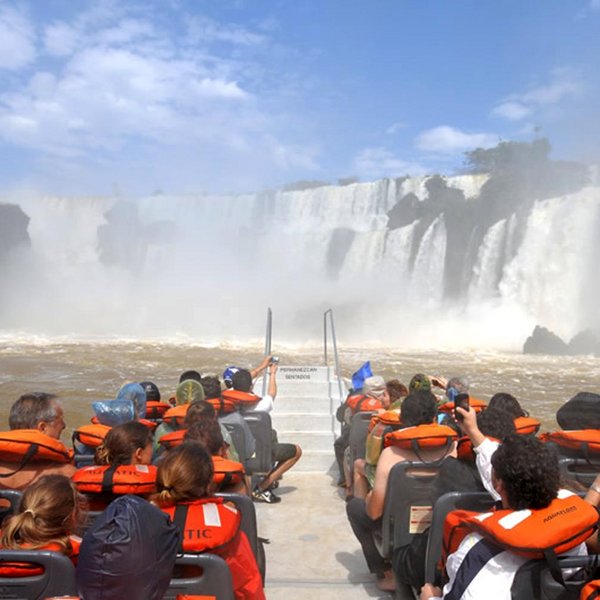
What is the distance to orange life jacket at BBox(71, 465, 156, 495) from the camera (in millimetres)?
2580

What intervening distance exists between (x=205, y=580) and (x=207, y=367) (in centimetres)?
1925

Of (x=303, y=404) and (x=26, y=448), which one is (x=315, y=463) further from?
(x=26, y=448)

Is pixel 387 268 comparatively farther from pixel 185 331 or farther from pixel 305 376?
pixel 305 376

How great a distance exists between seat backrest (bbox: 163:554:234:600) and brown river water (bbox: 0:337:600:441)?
8979mm

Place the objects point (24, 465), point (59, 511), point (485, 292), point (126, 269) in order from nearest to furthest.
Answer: point (59, 511) < point (24, 465) < point (485, 292) < point (126, 269)

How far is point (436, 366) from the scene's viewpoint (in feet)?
72.3

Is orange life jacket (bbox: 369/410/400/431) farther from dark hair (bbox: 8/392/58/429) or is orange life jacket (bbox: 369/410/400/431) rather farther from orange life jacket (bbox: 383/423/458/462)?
dark hair (bbox: 8/392/58/429)

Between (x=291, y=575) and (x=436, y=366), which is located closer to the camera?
(x=291, y=575)

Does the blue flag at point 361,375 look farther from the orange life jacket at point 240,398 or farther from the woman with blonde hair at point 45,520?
the woman with blonde hair at point 45,520

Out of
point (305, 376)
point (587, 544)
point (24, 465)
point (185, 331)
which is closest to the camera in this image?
point (587, 544)

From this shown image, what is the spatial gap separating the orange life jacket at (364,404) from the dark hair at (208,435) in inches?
83.7

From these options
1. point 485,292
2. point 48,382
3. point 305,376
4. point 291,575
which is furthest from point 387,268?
point 291,575

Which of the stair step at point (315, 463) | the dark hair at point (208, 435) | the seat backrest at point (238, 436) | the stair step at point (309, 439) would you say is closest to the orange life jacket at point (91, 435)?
the dark hair at point (208, 435)

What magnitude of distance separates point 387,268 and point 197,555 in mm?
37585
